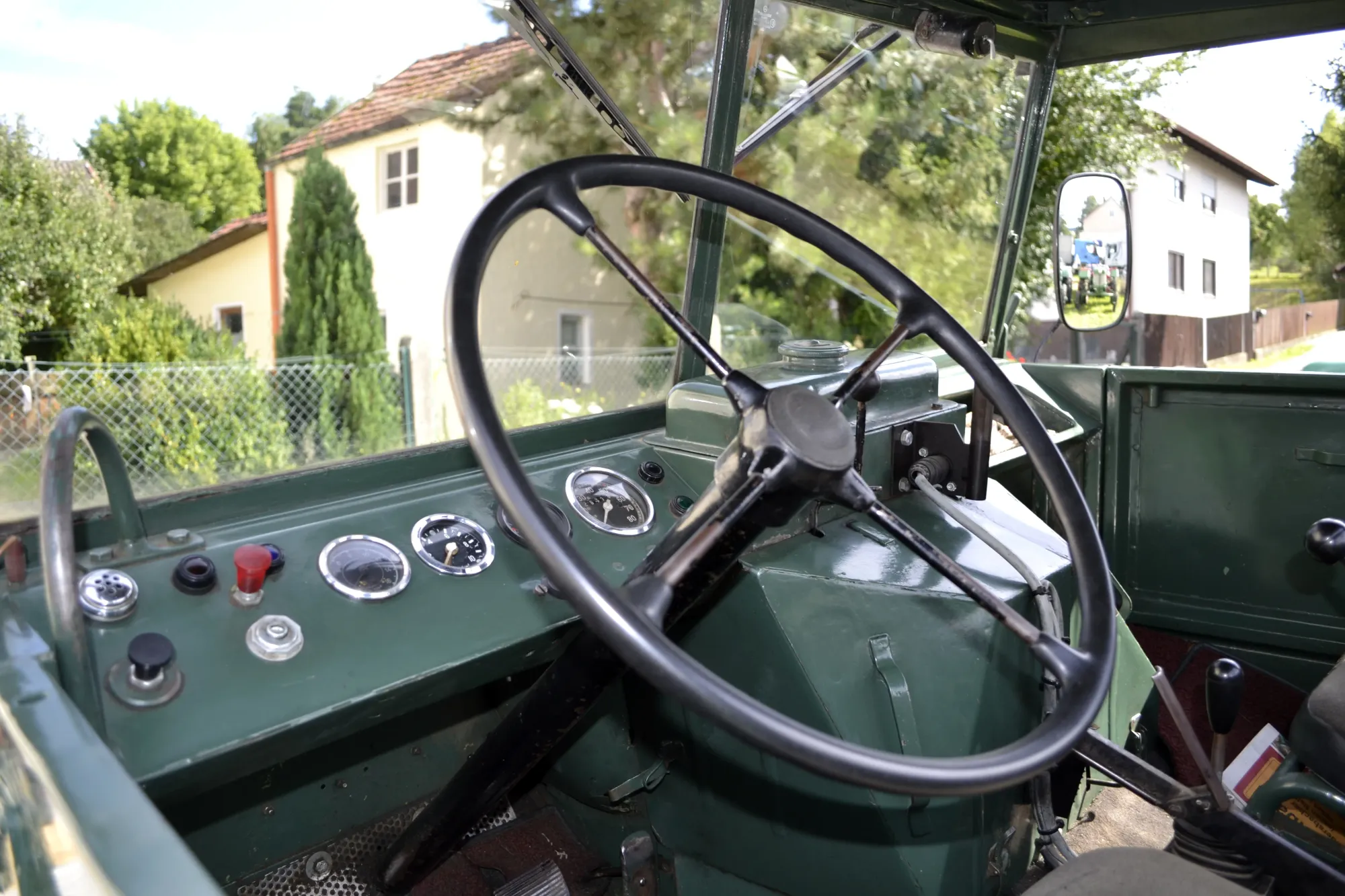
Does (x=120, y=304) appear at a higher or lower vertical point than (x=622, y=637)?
higher

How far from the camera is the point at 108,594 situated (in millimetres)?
1358

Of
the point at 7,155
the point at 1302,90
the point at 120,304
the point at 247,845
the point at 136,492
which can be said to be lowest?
the point at 247,845

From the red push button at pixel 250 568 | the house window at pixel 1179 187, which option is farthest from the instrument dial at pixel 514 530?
the house window at pixel 1179 187

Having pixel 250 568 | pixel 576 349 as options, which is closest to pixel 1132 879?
pixel 250 568

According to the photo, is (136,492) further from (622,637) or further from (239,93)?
(622,637)


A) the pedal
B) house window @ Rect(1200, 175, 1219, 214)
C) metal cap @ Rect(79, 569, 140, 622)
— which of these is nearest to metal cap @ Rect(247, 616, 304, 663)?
metal cap @ Rect(79, 569, 140, 622)

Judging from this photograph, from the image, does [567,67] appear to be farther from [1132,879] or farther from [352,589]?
[1132,879]

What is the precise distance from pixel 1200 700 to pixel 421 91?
239 centimetres

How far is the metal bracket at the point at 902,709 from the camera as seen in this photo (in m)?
1.60

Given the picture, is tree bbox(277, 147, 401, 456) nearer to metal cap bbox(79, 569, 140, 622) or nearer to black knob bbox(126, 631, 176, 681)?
metal cap bbox(79, 569, 140, 622)

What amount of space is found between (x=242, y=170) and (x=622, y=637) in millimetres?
1103

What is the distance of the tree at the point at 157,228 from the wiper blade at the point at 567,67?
0.66m

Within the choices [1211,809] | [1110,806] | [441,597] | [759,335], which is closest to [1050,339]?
[759,335]

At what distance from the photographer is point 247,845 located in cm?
181
